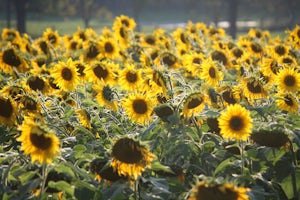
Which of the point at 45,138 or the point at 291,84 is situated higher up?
the point at 291,84

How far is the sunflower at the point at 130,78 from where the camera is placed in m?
4.82

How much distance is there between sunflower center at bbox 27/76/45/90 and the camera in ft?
15.2

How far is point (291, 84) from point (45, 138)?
219cm

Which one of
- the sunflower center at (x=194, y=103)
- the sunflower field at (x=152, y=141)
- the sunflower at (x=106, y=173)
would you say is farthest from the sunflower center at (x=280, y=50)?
the sunflower at (x=106, y=173)

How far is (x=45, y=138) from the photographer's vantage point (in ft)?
9.42

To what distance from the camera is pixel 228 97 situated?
436cm

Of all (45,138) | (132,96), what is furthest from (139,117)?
(45,138)

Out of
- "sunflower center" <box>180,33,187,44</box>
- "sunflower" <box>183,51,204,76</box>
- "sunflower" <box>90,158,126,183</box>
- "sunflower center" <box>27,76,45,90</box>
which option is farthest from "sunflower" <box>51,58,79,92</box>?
"sunflower center" <box>180,33,187,44</box>

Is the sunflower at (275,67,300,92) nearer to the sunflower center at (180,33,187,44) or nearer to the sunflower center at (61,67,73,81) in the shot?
the sunflower center at (61,67,73,81)

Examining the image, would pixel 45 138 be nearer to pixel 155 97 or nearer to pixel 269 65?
pixel 155 97

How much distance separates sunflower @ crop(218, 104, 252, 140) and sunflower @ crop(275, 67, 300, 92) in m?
1.21

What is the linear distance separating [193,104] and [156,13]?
61.8 metres

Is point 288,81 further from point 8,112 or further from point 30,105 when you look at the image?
point 8,112

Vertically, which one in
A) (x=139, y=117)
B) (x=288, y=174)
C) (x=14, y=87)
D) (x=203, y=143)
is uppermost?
(x=14, y=87)
